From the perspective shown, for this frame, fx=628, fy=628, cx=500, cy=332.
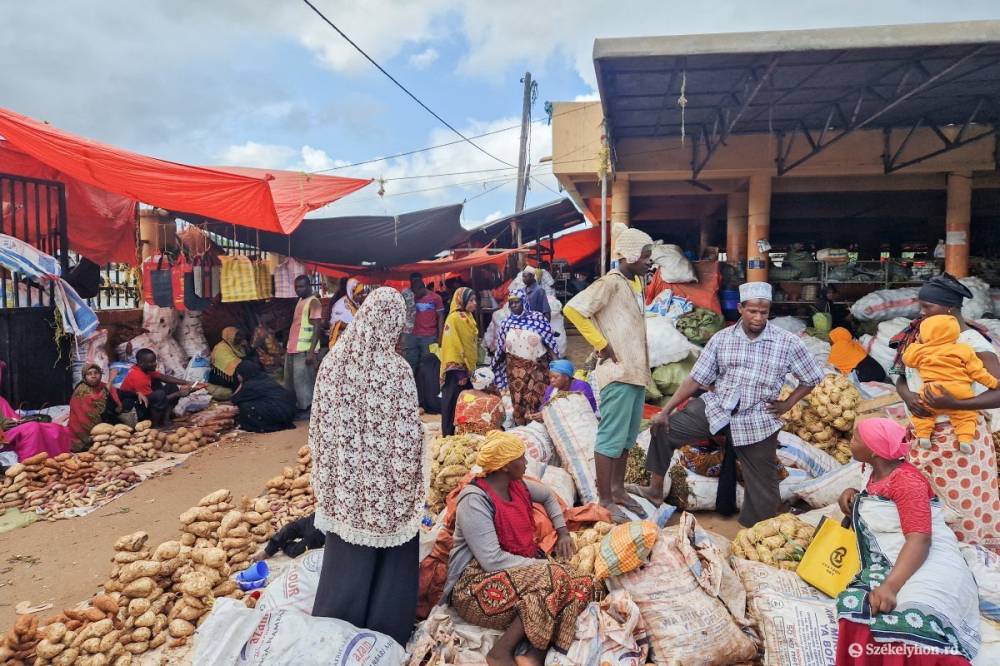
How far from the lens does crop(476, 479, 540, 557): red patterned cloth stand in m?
2.92

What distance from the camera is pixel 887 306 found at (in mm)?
7871

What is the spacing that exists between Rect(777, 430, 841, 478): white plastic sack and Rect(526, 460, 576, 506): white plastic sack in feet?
5.22

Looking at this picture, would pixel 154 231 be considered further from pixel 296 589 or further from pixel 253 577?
pixel 296 589

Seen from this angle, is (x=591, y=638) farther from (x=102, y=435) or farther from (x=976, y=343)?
(x=102, y=435)

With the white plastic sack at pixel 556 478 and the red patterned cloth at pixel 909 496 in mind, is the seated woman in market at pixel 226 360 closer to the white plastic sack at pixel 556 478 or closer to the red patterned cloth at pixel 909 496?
the white plastic sack at pixel 556 478

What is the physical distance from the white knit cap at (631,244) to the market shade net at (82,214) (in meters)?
6.62

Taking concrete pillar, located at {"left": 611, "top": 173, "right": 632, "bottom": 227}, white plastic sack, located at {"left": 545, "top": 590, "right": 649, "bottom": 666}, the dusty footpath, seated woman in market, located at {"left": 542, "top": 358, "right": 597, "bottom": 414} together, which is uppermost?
concrete pillar, located at {"left": 611, "top": 173, "right": 632, "bottom": 227}

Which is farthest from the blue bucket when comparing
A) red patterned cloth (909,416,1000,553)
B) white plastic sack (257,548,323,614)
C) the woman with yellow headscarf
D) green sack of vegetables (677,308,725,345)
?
green sack of vegetables (677,308,725,345)

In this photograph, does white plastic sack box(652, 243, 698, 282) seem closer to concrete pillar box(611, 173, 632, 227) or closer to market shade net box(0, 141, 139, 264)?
concrete pillar box(611, 173, 632, 227)

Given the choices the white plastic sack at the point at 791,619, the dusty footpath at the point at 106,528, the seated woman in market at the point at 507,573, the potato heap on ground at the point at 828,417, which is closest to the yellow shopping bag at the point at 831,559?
the white plastic sack at the point at 791,619

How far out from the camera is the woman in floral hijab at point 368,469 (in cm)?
257

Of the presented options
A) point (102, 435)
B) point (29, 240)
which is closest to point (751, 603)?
point (102, 435)

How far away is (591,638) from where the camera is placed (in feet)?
8.58

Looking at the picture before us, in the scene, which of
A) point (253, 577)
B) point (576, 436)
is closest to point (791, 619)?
Result: point (576, 436)
